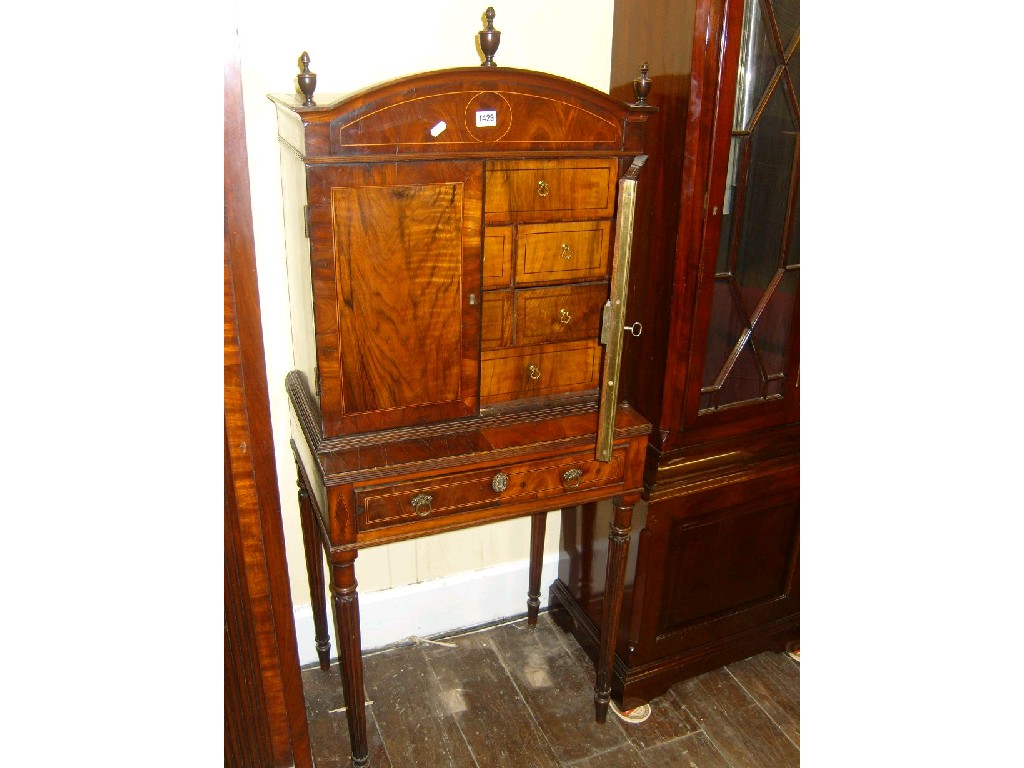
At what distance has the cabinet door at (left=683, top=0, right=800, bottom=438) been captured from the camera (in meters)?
1.64

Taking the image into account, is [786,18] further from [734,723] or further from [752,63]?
[734,723]

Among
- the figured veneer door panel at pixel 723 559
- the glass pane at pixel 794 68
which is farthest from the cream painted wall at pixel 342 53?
the figured veneer door panel at pixel 723 559

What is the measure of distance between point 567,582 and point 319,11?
179cm

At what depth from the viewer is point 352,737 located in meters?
1.85

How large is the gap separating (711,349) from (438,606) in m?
1.20

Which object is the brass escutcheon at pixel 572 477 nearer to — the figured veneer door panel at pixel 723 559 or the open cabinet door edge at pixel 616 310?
the open cabinet door edge at pixel 616 310

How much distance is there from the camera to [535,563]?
96.6 inches

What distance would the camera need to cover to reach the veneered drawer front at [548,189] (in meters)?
1.60

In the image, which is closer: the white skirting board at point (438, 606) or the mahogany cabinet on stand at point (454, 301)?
the mahogany cabinet on stand at point (454, 301)

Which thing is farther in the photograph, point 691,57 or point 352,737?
point 352,737

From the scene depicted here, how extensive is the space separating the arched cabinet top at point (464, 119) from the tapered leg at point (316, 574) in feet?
3.09

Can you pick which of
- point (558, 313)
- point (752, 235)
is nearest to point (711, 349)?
point (752, 235)

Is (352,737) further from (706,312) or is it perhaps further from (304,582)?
(706,312)
